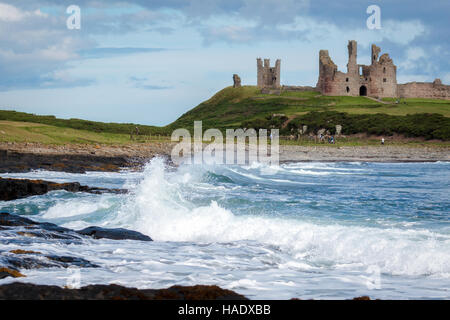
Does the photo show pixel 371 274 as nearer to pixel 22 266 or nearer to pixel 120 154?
pixel 22 266

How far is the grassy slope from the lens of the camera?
8131cm

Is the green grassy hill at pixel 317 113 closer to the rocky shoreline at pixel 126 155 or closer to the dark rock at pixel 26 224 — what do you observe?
the rocky shoreline at pixel 126 155

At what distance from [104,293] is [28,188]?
40.5 feet

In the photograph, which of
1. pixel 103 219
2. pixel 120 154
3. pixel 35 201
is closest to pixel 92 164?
pixel 120 154

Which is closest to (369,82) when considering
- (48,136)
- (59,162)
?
(48,136)

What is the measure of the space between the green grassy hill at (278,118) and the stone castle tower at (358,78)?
3698 mm

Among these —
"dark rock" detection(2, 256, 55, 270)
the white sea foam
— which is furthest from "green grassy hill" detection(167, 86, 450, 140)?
"dark rock" detection(2, 256, 55, 270)

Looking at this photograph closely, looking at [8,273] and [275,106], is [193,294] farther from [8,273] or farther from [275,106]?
[275,106]

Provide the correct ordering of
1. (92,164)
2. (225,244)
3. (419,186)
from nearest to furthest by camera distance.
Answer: (225,244) → (419,186) → (92,164)

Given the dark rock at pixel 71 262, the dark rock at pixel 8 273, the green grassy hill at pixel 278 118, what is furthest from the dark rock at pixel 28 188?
the green grassy hill at pixel 278 118

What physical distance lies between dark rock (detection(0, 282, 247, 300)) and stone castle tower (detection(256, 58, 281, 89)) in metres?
106

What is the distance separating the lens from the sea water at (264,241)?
7578 mm

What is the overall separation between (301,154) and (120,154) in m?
16.5

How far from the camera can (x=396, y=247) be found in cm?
990
